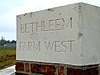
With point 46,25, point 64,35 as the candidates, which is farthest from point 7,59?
point 64,35

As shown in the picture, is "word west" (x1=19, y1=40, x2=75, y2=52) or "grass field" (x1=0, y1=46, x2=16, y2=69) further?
"grass field" (x1=0, y1=46, x2=16, y2=69)

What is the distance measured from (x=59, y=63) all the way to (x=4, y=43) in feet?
370

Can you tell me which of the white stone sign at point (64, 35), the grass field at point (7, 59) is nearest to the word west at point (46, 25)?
the white stone sign at point (64, 35)

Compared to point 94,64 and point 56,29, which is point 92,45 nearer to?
point 94,64

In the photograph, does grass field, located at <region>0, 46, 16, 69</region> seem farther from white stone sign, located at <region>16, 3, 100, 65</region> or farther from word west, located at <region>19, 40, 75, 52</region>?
white stone sign, located at <region>16, 3, 100, 65</region>

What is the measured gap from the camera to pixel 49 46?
1633mm

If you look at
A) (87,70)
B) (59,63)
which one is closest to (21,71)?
(59,63)

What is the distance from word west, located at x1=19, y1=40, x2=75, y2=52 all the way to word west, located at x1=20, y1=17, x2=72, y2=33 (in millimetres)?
96

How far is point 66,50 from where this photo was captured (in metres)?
1.50

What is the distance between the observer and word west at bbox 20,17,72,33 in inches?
60.0

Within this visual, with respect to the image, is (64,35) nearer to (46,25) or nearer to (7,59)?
(46,25)

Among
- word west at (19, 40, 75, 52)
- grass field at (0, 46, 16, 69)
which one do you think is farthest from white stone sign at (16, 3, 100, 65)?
grass field at (0, 46, 16, 69)

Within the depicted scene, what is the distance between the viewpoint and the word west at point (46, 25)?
1.52 metres

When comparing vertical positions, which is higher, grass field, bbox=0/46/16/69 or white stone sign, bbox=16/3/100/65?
white stone sign, bbox=16/3/100/65
